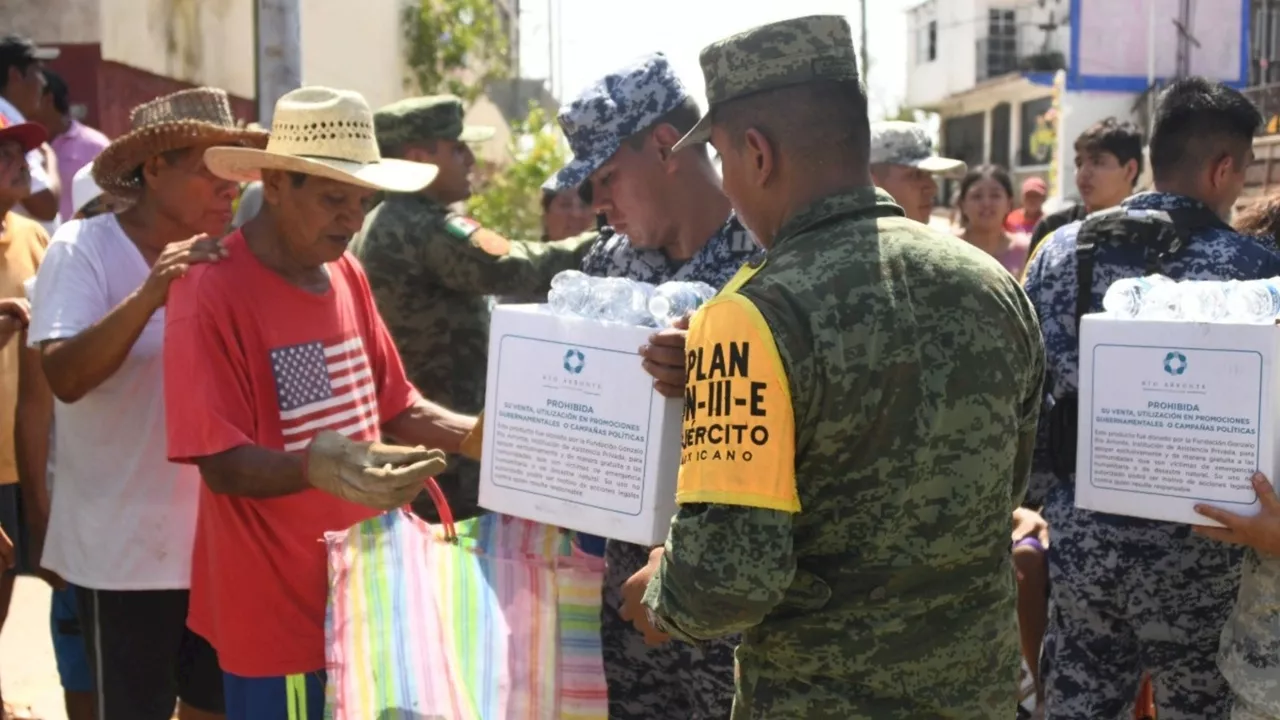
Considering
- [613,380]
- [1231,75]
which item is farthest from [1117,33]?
[613,380]


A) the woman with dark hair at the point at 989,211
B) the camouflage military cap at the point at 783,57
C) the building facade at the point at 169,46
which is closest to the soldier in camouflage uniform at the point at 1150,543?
the camouflage military cap at the point at 783,57

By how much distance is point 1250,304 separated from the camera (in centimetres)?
261

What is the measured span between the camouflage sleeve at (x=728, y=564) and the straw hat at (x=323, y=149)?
143cm

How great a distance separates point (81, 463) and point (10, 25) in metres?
6.21

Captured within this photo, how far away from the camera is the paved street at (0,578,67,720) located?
4.97 m

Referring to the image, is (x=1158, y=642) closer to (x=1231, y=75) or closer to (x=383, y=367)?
(x=383, y=367)

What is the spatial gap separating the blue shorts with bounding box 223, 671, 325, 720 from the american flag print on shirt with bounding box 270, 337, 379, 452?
53cm

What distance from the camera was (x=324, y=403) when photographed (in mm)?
2992

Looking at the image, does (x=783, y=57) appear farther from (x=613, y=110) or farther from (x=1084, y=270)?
(x=1084, y=270)

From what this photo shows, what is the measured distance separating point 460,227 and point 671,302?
212cm

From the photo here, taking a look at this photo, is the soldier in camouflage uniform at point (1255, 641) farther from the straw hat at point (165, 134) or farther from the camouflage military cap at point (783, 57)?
the straw hat at point (165, 134)

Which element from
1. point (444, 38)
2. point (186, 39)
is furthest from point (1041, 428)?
point (444, 38)

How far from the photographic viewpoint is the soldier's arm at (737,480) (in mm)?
1827

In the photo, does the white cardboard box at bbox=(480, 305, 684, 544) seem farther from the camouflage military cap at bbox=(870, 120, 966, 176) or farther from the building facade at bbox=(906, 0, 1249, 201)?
the building facade at bbox=(906, 0, 1249, 201)
